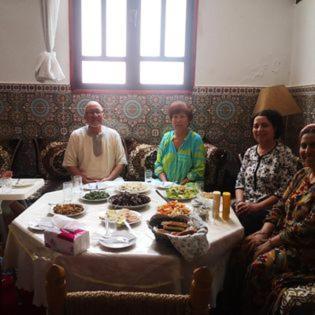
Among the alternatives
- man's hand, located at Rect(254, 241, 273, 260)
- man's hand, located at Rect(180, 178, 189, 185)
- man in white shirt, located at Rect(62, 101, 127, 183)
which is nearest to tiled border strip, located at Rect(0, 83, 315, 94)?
man in white shirt, located at Rect(62, 101, 127, 183)

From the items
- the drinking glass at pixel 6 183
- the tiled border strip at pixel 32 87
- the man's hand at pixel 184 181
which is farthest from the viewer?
the tiled border strip at pixel 32 87

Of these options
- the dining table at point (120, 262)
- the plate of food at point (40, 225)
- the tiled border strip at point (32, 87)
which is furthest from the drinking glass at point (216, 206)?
the tiled border strip at point (32, 87)

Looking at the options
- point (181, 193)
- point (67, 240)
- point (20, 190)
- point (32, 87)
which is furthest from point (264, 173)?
point (32, 87)

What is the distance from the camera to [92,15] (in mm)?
4305

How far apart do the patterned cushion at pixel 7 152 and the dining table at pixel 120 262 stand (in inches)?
84.6

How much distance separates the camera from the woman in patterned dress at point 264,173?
2.66 m

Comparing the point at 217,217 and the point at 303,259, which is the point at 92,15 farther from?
the point at 303,259

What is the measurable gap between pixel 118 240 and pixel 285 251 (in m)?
0.95

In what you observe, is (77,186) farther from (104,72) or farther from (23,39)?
(23,39)

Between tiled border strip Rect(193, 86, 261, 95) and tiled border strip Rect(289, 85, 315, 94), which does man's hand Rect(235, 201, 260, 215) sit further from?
tiled border strip Rect(193, 86, 261, 95)

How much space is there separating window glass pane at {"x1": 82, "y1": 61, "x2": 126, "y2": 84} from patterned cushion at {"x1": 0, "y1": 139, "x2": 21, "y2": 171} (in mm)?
1133

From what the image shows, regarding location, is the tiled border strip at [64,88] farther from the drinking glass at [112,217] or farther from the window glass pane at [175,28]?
the drinking glass at [112,217]

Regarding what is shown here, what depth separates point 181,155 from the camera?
338 centimetres

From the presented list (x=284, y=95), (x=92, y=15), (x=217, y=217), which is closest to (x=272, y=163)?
(x=217, y=217)
